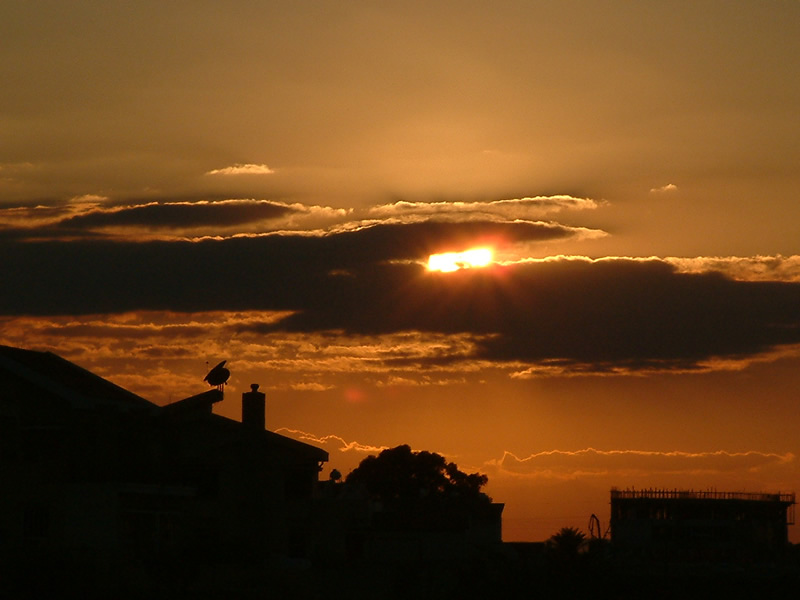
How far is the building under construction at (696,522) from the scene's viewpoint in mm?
142575

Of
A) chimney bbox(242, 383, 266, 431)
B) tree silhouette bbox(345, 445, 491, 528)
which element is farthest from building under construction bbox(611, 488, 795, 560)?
chimney bbox(242, 383, 266, 431)

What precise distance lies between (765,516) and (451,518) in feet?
213

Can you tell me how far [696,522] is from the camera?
145 m

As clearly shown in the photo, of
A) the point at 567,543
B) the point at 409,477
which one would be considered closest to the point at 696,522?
the point at 409,477

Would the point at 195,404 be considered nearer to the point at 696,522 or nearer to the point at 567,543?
the point at 567,543

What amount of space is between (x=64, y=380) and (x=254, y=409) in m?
14.5

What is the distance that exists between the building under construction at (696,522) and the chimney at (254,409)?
77876 mm

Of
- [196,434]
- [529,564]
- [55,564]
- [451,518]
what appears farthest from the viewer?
[451,518]

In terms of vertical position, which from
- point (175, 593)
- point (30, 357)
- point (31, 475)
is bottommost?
point (175, 593)

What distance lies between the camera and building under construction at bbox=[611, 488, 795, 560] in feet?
468

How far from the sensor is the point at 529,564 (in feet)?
205

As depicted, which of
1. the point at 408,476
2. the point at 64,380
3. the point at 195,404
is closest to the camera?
the point at 64,380

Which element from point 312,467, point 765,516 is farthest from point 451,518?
point 765,516

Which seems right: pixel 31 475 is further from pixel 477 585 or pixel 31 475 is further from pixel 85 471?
pixel 477 585
